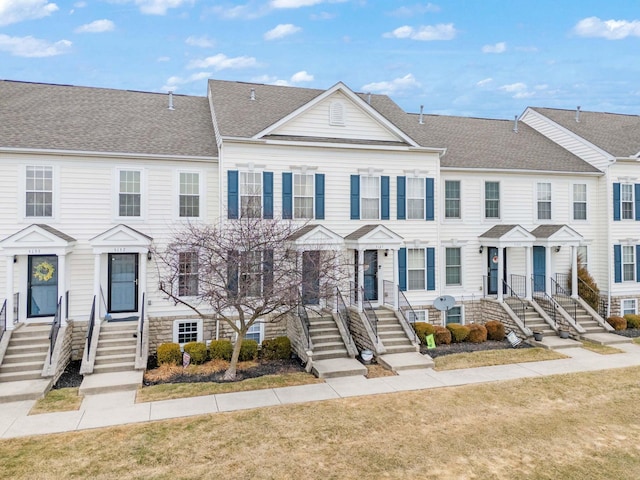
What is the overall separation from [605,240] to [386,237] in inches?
437

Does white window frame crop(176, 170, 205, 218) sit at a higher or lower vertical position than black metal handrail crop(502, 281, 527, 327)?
higher

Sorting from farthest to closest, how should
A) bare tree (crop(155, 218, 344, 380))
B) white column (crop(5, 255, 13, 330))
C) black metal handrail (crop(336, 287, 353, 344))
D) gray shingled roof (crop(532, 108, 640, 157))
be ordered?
gray shingled roof (crop(532, 108, 640, 157)) < black metal handrail (crop(336, 287, 353, 344)) < white column (crop(5, 255, 13, 330)) < bare tree (crop(155, 218, 344, 380))

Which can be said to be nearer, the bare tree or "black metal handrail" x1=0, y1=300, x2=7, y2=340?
the bare tree

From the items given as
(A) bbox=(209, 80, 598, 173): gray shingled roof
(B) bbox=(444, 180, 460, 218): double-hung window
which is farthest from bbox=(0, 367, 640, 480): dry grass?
(A) bbox=(209, 80, 598, 173): gray shingled roof

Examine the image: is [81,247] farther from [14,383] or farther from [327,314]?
[327,314]

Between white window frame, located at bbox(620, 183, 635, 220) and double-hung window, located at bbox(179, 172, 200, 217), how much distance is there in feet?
60.5

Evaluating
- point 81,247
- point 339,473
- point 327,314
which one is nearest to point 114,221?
point 81,247

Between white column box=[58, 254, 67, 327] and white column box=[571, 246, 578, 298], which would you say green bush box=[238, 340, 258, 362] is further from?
white column box=[571, 246, 578, 298]

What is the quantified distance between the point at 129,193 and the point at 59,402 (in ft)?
23.0

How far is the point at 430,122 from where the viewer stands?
22.0 metres

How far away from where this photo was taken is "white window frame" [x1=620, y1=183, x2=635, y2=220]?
19969 millimetres

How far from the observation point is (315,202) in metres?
16.2

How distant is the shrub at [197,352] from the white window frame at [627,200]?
61.8 ft

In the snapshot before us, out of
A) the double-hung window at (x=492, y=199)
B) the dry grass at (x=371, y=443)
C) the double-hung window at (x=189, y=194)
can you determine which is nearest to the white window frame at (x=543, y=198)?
the double-hung window at (x=492, y=199)
